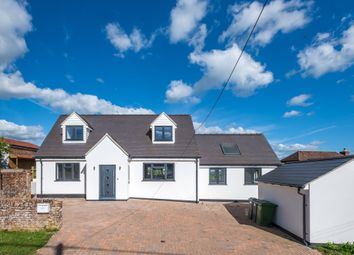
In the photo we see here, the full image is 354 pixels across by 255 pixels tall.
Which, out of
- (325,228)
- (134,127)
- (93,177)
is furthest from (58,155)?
(325,228)

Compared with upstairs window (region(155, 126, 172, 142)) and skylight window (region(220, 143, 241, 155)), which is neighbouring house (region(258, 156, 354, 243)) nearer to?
skylight window (region(220, 143, 241, 155))

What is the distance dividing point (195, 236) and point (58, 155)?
13.8 m

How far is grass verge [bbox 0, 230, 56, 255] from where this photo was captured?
8539 millimetres

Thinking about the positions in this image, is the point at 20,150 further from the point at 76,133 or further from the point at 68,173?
the point at 68,173

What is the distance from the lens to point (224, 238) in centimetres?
1058

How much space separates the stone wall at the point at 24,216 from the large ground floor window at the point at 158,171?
1003 centimetres

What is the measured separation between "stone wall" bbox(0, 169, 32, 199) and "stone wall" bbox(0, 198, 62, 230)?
3302 mm

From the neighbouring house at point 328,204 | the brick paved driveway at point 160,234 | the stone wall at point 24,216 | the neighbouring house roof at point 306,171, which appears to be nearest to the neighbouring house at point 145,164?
the brick paved driveway at point 160,234

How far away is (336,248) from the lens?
9555 millimetres

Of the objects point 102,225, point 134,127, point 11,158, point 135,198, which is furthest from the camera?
point 11,158

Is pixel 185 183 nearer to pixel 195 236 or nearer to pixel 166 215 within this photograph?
pixel 166 215

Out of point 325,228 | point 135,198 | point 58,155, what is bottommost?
point 135,198

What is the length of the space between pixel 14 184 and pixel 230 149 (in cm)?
1570

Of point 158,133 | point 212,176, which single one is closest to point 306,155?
point 212,176
